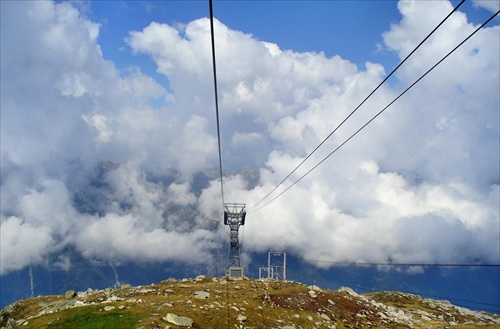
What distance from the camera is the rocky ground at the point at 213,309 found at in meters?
39.8

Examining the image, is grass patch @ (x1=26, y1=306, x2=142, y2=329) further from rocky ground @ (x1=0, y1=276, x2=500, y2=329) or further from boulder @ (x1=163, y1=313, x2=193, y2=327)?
boulder @ (x1=163, y1=313, x2=193, y2=327)

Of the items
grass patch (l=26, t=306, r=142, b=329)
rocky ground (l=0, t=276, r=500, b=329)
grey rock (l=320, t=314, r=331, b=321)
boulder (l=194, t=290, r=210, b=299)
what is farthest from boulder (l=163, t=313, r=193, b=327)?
grey rock (l=320, t=314, r=331, b=321)

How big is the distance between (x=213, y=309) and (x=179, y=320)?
22.2ft

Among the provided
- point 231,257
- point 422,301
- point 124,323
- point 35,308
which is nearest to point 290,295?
point 231,257

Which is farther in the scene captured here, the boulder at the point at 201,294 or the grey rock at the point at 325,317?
the boulder at the point at 201,294

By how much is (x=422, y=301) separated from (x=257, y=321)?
73961 millimetres

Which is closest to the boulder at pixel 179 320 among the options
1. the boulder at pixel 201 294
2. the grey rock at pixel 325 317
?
the boulder at pixel 201 294

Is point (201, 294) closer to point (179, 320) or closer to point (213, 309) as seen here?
point (213, 309)

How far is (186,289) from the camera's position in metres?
56.4

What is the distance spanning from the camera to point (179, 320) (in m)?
39.3

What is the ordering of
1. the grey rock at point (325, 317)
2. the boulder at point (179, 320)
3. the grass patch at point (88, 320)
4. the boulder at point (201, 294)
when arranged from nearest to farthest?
the grass patch at point (88, 320) < the boulder at point (179, 320) < the grey rock at point (325, 317) < the boulder at point (201, 294)

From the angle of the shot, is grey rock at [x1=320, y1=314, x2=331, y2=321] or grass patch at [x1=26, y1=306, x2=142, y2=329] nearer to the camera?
grass patch at [x1=26, y1=306, x2=142, y2=329]

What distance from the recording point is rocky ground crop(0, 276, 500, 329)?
39.8 meters

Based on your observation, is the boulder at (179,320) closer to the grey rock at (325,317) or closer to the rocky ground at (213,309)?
the rocky ground at (213,309)
